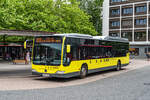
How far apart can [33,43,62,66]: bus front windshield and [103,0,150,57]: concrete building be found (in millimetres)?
47194

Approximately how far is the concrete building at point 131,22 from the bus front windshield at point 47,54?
4719 centimetres

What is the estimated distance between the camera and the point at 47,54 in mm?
12852

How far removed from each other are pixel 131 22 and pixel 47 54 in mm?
49219

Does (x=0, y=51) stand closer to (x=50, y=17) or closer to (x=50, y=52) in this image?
(x=50, y=17)

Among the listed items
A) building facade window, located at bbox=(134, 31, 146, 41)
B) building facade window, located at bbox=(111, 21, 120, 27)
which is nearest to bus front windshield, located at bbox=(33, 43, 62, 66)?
building facade window, located at bbox=(134, 31, 146, 41)

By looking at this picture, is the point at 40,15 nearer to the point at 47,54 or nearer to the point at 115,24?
the point at 47,54

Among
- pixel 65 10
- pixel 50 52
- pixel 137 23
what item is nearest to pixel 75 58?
pixel 50 52

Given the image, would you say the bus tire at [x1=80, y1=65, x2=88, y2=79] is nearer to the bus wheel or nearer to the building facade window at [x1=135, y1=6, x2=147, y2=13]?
the bus wheel

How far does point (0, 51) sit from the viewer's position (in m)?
41.5

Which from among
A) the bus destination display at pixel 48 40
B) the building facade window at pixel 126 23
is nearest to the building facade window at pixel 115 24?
the building facade window at pixel 126 23

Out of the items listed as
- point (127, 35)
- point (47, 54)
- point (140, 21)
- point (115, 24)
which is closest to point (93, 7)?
point (115, 24)

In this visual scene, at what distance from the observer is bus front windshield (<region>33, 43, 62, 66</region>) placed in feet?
41.2

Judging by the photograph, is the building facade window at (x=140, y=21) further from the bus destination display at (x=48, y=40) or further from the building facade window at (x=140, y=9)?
the bus destination display at (x=48, y=40)

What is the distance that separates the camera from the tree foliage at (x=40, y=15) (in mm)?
25344
